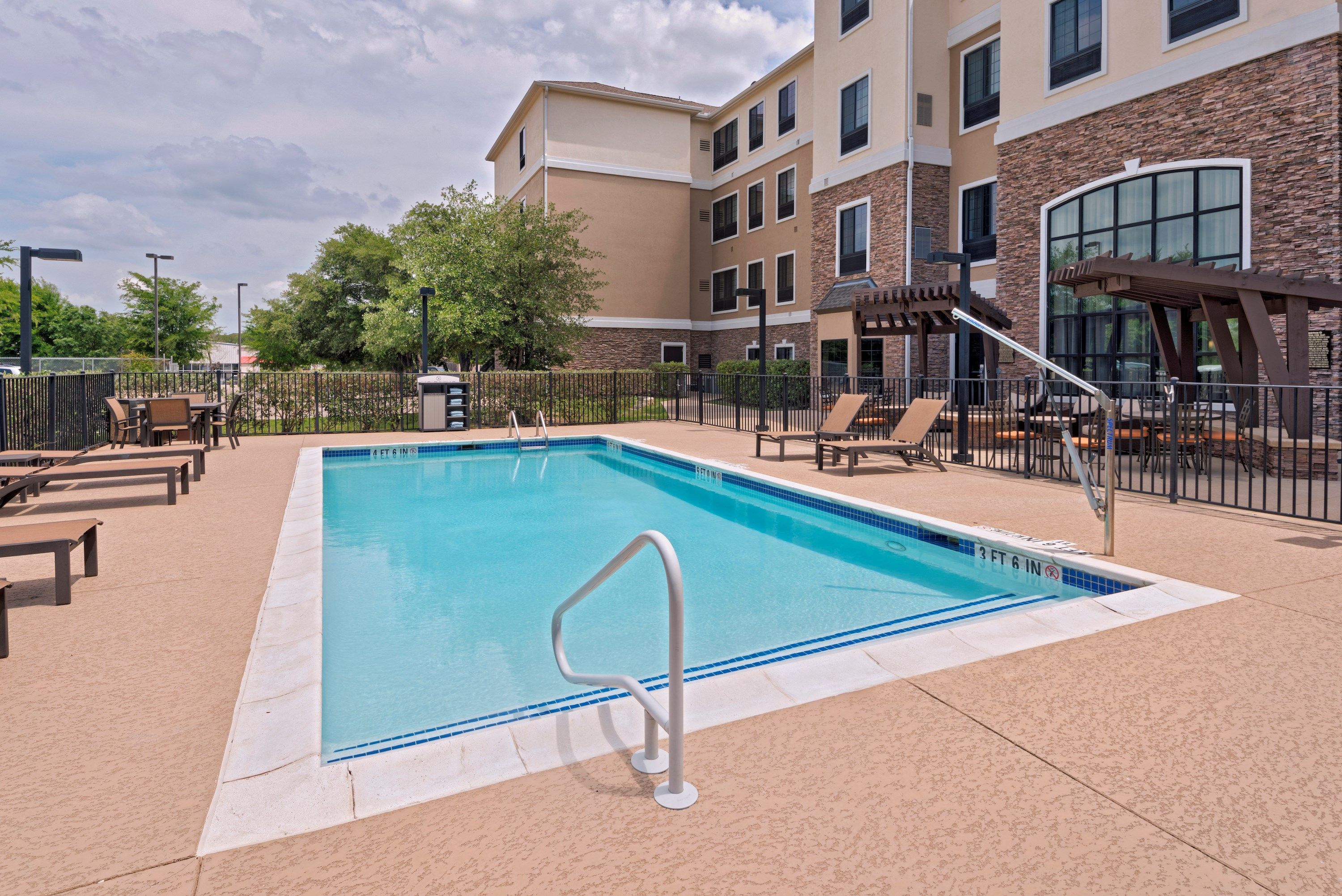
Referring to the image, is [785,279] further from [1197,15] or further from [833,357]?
[1197,15]

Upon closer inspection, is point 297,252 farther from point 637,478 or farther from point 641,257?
point 637,478

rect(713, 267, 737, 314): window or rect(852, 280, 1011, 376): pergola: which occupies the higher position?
rect(713, 267, 737, 314): window

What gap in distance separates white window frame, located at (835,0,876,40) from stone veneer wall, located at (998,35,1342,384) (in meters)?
8.16

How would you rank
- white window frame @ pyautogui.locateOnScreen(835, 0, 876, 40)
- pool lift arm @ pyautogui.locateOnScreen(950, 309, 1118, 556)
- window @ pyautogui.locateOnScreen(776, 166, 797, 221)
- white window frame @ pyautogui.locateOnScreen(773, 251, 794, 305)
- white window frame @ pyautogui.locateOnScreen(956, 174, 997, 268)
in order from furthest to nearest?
white window frame @ pyautogui.locateOnScreen(773, 251, 794, 305), window @ pyautogui.locateOnScreen(776, 166, 797, 221), white window frame @ pyautogui.locateOnScreen(835, 0, 876, 40), white window frame @ pyautogui.locateOnScreen(956, 174, 997, 268), pool lift arm @ pyautogui.locateOnScreen(950, 309, 1118, 556)

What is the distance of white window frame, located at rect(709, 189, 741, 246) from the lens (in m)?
32.5

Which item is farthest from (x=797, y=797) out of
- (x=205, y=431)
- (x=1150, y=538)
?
(x=205, y=431)

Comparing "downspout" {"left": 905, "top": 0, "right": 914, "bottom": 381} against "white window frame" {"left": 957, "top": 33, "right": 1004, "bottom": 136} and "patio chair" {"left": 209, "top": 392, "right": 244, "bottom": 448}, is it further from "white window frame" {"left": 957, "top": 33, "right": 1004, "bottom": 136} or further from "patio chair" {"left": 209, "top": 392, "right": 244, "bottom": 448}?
"patio chair" {"left": 209, "top": 392, "right": 244, "bottom": 448}

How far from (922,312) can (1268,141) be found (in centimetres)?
573

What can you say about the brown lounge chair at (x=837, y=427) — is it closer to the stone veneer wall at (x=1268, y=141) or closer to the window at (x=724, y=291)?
the stone veneer wall at (x=1268, y=141)

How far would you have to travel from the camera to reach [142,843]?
87.7 inches

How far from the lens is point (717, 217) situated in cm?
3438

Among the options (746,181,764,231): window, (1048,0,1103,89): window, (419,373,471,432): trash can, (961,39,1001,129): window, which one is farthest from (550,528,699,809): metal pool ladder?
(746,181,764,231): window

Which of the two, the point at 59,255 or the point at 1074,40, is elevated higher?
the point at 1074,40

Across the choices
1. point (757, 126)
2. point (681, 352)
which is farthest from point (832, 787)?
point (681, 352)
